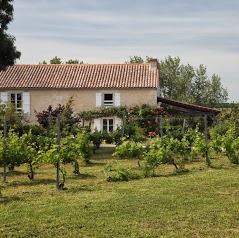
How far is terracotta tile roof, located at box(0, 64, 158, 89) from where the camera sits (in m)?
32.4

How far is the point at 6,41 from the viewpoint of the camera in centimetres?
1068

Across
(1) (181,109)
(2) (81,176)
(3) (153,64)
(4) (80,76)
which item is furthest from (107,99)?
(2) (81,176)

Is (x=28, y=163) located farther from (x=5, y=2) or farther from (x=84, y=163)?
(x=5, y=2)

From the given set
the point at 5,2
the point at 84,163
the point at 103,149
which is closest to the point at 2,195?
the point at 5,2

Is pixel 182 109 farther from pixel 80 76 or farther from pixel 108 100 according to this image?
pixel 80 76

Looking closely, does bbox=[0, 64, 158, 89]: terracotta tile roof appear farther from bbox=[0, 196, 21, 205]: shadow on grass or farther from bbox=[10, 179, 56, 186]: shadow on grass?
bbox=[0, 196, 21, 205]: shadow on grass

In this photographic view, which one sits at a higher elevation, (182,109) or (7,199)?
(182,109)

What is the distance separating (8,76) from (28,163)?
68.3 ft

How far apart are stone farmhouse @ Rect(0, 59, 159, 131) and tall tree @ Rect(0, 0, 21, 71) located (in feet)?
67.4

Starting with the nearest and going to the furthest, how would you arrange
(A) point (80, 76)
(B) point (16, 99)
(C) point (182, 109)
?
1. (B) point (16, 99)
2. (C) point (182, 109)
3. (A) point (80, 76)

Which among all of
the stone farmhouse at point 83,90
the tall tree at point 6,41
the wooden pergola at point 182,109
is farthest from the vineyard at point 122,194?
the wooden pergola at point 182,109

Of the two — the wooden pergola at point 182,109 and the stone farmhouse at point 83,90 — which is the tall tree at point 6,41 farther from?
the wooden pergola at point 182,109

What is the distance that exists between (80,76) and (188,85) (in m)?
18.0

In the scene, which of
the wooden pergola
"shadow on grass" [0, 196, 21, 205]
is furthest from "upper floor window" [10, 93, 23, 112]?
"shadow on grass" [0, 196, 21, 205]
